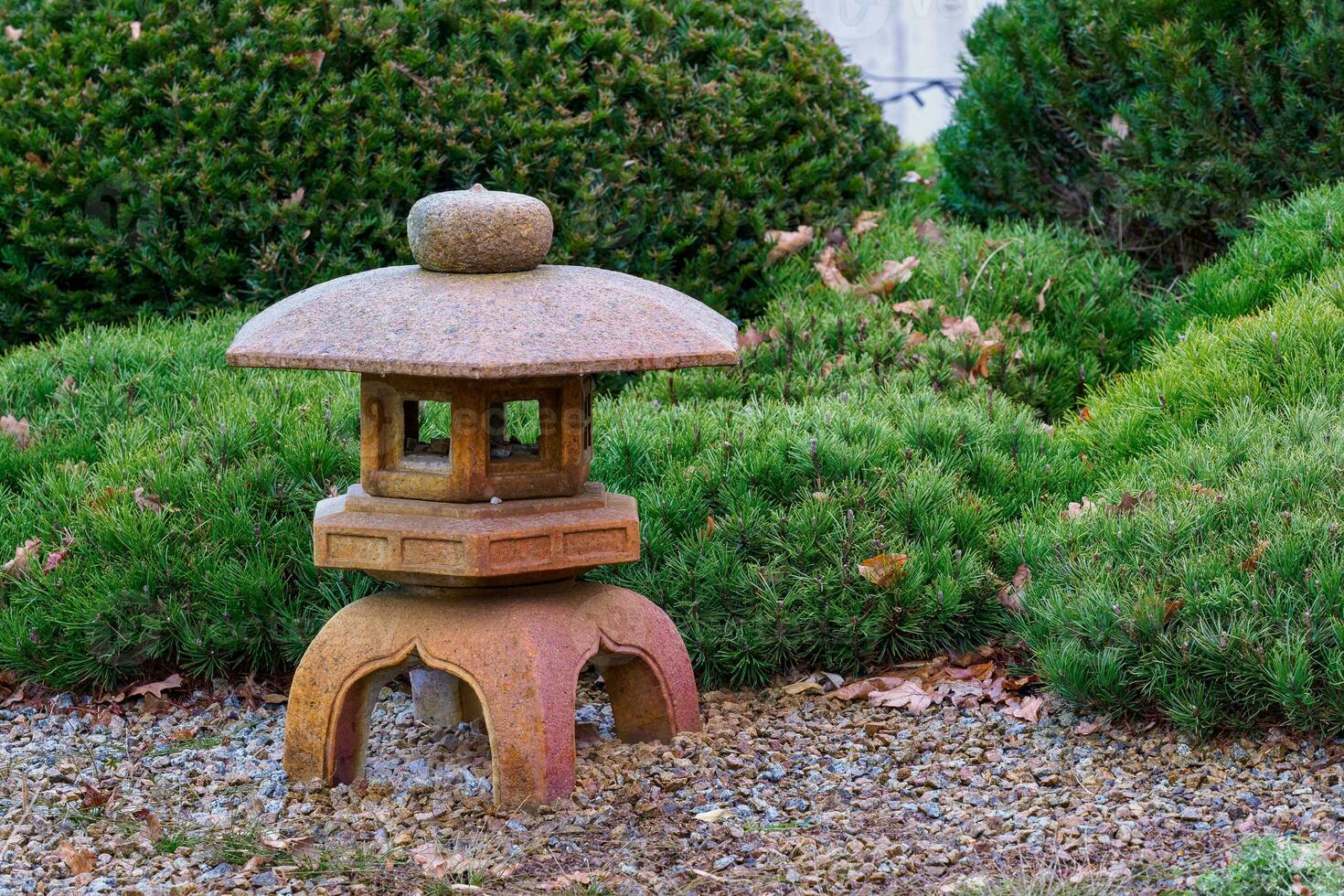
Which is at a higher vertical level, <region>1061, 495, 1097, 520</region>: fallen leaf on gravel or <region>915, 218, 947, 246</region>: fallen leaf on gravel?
<region>915, 218, 947, 246</region>: fallen leaf on gravel

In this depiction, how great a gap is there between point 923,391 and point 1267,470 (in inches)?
50.8

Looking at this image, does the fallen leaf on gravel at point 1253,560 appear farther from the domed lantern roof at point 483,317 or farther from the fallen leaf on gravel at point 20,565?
the fallen leaf on gravel at point 20,565

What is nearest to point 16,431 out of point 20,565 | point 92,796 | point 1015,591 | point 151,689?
point 20,565

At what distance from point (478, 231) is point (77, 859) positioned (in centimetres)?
158

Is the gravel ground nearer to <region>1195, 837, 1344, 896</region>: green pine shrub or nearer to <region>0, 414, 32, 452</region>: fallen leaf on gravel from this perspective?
<region>1195, 837, 1344, 896</region>: green pine shrub

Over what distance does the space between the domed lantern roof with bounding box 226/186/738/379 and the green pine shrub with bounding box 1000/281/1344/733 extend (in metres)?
1.17

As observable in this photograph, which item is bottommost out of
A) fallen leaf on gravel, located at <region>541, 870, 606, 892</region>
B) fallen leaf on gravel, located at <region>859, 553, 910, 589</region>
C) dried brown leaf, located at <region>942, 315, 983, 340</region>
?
fallen leaf on gravel, located at <region>541, 870, 606, 892</region>

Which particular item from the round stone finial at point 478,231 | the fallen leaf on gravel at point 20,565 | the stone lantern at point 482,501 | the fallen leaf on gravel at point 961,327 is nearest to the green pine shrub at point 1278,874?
the stone lantern at point 482,501

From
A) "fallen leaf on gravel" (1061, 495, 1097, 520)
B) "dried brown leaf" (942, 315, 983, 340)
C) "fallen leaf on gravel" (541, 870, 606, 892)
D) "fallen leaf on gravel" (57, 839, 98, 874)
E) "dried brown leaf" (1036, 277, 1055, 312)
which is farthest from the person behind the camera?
"dried brown leaf" (1036, 277, 1055, 312)

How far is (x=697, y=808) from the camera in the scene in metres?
3.44

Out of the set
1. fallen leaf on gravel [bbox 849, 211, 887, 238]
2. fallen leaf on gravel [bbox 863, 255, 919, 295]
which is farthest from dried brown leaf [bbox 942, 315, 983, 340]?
fallen leaf on gravel [bbox 849, 211, 887, 238]

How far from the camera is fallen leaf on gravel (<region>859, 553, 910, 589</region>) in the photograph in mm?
4094

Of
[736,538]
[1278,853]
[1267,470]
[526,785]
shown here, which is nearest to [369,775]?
[526,785]

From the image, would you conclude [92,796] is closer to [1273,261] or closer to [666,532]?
[666,532]
